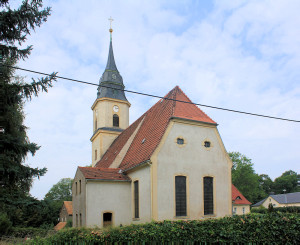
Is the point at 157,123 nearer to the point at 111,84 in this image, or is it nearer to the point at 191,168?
the point at 191,168

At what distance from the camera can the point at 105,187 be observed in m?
18.6

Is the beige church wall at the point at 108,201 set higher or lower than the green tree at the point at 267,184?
higher

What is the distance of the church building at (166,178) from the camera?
53.9 ft

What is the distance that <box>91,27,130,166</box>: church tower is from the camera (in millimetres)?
30797

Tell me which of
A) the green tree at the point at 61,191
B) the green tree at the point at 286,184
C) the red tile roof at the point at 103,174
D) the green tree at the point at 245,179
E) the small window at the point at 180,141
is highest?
the small window at the point at 180,141

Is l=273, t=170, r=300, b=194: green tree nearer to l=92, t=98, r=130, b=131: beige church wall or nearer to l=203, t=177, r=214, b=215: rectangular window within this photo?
l=92, t=98, r=130, b=131: beige church wall

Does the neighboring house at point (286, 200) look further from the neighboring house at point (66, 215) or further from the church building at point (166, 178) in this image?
the church building at point (166, 178)

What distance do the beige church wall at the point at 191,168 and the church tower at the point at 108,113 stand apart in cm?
1449

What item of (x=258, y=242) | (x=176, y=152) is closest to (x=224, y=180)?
(x=176, y=152)

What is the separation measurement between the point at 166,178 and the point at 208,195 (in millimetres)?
3266

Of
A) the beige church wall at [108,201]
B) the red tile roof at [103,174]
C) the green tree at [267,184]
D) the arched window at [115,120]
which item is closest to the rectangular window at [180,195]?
the beige church wall at [108,201]

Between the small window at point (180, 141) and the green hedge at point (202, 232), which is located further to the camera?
the small window at point (180, 141)

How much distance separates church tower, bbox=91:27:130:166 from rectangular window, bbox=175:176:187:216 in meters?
15.2

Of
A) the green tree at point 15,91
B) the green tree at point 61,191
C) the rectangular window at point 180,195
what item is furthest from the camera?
the green tree at point 61,191
